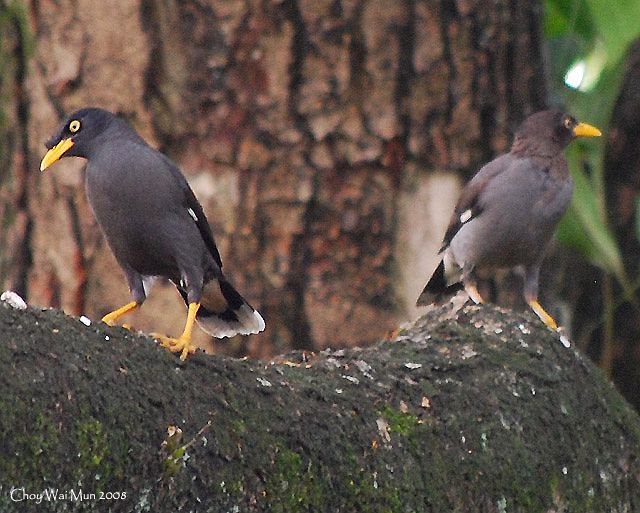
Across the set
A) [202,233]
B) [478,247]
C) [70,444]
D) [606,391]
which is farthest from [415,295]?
[70,444]

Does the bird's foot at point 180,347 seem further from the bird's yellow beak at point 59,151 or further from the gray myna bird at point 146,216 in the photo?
the bird's yellow beak at point 59,151

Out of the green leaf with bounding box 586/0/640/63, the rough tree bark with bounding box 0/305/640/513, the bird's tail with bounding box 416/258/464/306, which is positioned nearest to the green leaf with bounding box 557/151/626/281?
the bird's tail with bounding box 416/258/464/306

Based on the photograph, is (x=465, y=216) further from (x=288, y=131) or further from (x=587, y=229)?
(x=288, y=131)

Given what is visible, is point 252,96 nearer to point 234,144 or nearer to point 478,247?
point 234,144

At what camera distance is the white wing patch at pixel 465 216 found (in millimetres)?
6035

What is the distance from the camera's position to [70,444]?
3.04 m

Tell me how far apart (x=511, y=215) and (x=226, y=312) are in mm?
1392

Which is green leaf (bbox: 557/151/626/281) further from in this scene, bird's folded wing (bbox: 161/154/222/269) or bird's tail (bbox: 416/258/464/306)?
bird's folded wing (bbox: 161/154/222/269)

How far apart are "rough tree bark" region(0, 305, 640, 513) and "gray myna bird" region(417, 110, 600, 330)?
54.4 inches

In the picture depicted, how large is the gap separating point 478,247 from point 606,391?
1.58m

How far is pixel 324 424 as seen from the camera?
11.7 feet

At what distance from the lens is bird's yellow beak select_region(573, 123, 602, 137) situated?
637cm

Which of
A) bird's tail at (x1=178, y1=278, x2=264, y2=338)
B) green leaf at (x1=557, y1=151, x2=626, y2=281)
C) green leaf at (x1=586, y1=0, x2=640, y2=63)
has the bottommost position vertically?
bird's tail at (x1=178, y1=278, x2=264, y2=338)

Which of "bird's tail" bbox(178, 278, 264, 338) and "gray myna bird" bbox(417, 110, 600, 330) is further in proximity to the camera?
"gray myna bird" bbox(417, 110, 600, 330)
